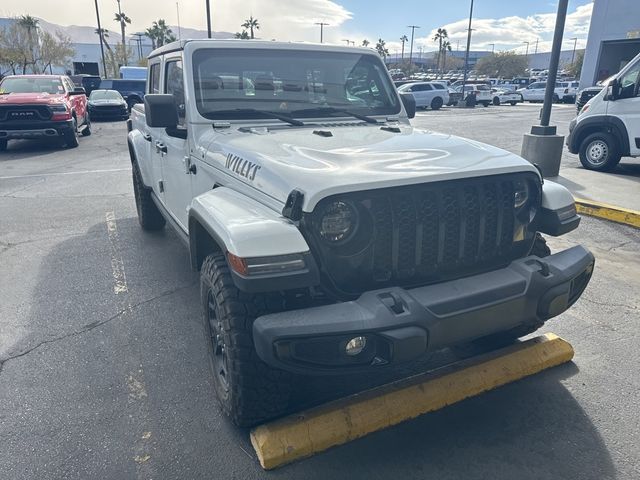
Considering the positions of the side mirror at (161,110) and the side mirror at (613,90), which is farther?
the side mirror at (613,90)

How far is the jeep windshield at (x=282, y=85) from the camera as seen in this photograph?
3.51 metres

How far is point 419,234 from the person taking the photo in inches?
91.4

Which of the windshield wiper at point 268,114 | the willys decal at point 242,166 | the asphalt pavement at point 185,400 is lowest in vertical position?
the asphalt pavement at point 185,400

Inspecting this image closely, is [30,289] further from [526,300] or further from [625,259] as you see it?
[625,259]

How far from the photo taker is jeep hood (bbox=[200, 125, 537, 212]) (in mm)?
2262

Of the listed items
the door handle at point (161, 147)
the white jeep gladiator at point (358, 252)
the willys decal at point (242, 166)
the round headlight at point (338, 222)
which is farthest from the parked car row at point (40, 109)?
the round headlight at point (338, 222)

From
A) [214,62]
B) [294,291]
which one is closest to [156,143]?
[214,62]

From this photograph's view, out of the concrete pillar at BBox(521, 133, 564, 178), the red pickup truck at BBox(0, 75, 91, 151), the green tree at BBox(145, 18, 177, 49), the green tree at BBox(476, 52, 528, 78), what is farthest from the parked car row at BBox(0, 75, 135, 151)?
the green tree at BBox(476, 52, 528, 78)

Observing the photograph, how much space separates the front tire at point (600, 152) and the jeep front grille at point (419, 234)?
761 cm

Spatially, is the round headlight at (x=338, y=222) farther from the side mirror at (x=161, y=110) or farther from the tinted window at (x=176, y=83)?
the tinted window at (x=176, y=83)

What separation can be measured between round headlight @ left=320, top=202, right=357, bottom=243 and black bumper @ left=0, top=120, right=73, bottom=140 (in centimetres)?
1182

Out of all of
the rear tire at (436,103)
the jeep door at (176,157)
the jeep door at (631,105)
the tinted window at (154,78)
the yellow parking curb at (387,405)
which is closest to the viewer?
the yellow parking curb at (387,405)

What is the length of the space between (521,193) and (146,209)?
434cm

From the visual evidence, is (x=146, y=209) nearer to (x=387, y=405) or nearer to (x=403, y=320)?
(x=387, y=405)
